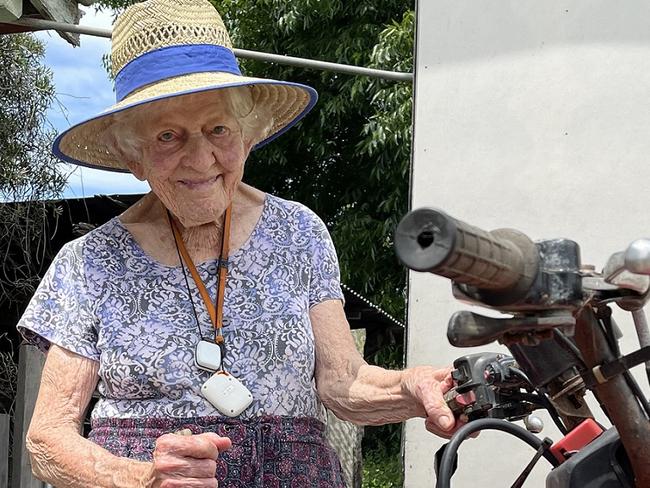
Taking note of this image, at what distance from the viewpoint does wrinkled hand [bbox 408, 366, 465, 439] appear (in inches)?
63.5

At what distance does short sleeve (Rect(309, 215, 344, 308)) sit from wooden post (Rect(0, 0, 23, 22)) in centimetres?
334

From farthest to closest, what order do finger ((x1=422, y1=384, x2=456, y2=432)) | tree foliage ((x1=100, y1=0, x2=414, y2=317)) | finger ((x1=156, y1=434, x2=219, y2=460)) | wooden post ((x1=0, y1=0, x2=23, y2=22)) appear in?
1. tree foliage ((x1=100, y1=0, x2=414, y2=317))
2. wooden post ((x1=0, y1=0, x2=23, y2=22))
3. finger ((x1=156, y1=434, x2=219, y2=460))
4. finger ((x1=422, y1=384, x2=456, y2=432))

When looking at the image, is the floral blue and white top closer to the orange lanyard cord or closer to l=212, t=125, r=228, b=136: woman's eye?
the orange lanyard cord

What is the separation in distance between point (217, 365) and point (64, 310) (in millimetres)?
340

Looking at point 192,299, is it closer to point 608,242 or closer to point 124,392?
point 124,392

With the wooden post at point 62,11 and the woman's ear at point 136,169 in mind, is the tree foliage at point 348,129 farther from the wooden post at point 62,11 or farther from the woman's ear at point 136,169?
the woman's ear at point 136,169

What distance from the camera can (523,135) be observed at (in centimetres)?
349

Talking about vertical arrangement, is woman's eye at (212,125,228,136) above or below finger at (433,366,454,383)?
above

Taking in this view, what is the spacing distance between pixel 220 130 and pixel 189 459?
2.29 ft

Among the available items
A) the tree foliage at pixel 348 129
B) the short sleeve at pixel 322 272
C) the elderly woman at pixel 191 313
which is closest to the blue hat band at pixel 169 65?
the elderly woman at pixel 191 313

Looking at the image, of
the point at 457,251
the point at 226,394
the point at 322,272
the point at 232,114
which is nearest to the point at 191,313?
the point at 226,394

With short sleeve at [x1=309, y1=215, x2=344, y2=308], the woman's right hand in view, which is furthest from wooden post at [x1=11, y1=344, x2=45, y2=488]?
the woman's right hand

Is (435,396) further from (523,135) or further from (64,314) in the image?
(523,135)

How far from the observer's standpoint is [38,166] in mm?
7770
